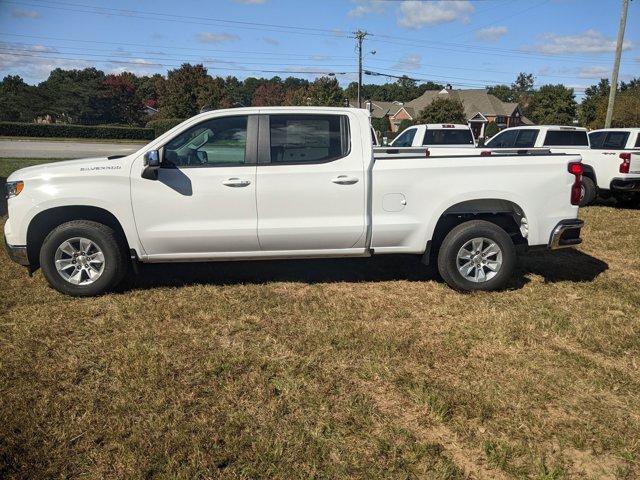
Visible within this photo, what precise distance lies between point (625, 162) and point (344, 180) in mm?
8120

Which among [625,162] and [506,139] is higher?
[506,139]

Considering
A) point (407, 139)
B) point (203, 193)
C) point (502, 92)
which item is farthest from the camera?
point (502, 92)

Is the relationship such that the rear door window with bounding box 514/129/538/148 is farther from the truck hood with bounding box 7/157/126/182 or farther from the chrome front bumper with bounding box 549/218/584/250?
the truck hood with bounding box 7/157/126/182

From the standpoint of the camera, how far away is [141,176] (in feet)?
16.0

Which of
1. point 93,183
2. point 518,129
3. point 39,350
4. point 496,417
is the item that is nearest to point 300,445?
point 496,417

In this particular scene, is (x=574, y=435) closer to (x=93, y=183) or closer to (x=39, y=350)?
(x=39, y=350)

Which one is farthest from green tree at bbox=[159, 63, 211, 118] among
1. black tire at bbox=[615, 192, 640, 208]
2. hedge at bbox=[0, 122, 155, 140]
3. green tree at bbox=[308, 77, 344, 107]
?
black tire at bbox=[615, 192, 640, 208]

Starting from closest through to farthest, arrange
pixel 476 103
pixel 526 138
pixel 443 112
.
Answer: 1. pixel 526 138
2. pixel 443 112
3. pixel 476 103

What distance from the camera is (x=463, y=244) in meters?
5.30

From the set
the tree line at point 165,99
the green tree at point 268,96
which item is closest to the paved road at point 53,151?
the tree line at point 165,99

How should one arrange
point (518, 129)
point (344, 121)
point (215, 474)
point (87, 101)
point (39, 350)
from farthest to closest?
point (87, 101) < point (518, 129) < point (344, 121) < point (39, 350) < point (215, 474)

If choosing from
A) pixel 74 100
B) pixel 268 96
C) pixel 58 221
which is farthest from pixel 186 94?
pixel 58 221

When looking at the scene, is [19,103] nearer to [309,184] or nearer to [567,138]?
[567,138]

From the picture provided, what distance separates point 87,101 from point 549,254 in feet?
226
